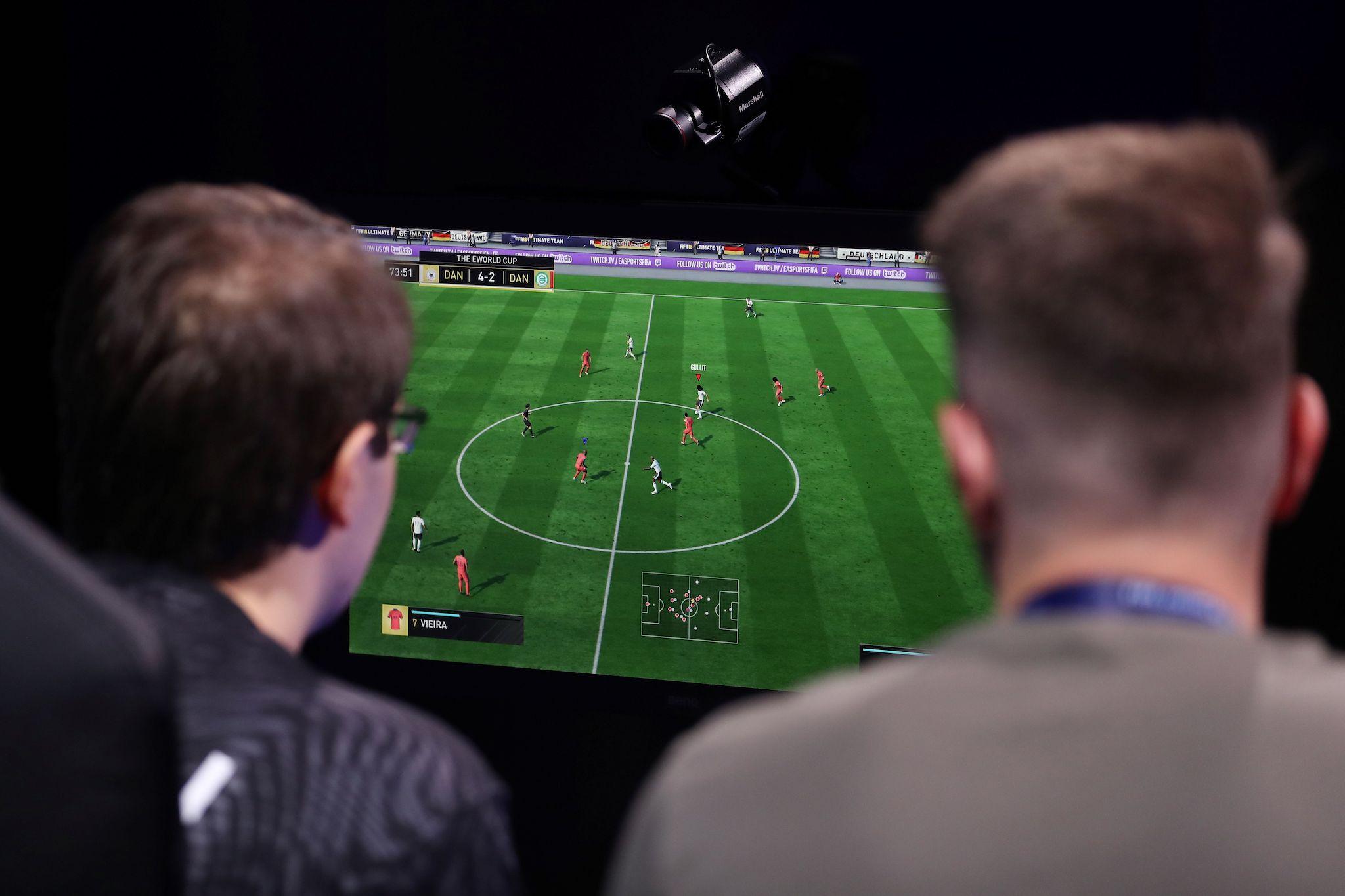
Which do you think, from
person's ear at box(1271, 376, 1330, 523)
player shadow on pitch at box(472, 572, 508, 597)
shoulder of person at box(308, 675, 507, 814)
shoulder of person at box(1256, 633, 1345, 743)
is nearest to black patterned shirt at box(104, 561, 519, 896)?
shoulder of person at box(308, 675, 507, 814)

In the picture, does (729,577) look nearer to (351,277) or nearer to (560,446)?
(560,446)

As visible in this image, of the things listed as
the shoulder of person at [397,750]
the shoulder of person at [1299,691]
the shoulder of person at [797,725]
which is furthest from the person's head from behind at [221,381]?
the shoulder of person at [1299,691]

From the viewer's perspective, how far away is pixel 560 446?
14.2 feet

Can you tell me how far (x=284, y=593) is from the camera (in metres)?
1.54

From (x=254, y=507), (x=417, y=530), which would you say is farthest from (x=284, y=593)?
(x=417, y=530)

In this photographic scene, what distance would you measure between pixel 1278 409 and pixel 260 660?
1184mm

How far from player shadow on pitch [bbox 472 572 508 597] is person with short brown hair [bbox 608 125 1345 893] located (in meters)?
2.58

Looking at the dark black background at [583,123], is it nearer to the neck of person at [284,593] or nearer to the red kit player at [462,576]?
the red kit player at [462,576]

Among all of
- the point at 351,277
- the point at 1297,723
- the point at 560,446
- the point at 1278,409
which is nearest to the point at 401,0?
the point at 560,446

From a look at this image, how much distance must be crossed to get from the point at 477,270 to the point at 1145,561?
274 cm

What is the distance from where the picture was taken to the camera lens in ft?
11.2

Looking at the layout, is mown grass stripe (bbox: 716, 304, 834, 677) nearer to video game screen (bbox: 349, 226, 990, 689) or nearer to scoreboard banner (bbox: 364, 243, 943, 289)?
video game screen (bbox: 349, 226, 990, 689)

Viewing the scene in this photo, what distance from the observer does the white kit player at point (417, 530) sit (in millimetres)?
3584

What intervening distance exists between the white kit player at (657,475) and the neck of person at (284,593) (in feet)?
7.31
